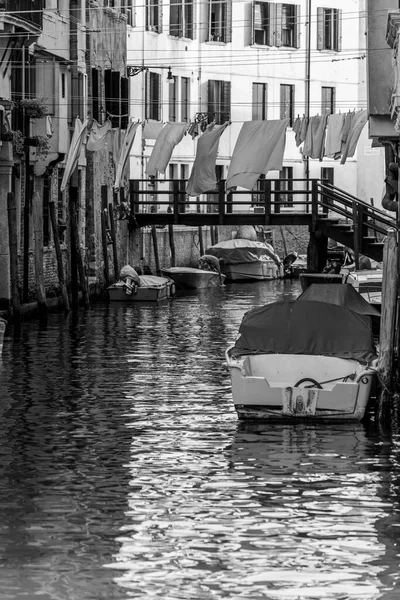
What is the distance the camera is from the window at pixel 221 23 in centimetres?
6650

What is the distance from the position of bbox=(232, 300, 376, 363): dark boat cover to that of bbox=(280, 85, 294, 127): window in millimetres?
46652

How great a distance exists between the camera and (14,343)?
3266 cm

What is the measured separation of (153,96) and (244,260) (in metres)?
7.46

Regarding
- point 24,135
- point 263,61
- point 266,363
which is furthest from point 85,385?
point 263,61

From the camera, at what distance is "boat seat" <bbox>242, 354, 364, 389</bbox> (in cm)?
2159

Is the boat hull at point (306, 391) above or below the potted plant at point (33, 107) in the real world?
below

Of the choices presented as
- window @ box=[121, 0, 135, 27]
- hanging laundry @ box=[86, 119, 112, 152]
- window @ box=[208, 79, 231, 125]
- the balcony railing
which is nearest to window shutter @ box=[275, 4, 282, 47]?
window @ box=[208, 79, 231, 125]

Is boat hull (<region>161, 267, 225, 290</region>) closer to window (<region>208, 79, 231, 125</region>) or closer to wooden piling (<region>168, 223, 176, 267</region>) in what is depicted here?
wooden piling (<region>168, 223, 176, 267</region>)

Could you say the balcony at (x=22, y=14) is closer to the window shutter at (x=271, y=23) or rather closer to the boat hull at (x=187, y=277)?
the boat hull at (x=187, y=277)

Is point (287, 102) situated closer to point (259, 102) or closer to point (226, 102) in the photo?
point (259, 102)

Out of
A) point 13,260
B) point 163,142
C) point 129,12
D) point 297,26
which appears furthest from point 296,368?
point 297,26

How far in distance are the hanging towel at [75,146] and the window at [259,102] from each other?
24.7 m

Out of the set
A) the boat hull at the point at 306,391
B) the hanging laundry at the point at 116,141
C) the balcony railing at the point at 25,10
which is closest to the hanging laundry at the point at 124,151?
the hanging laundry at the point at 116,141

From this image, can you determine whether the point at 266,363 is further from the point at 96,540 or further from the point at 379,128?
the point at 379,128
